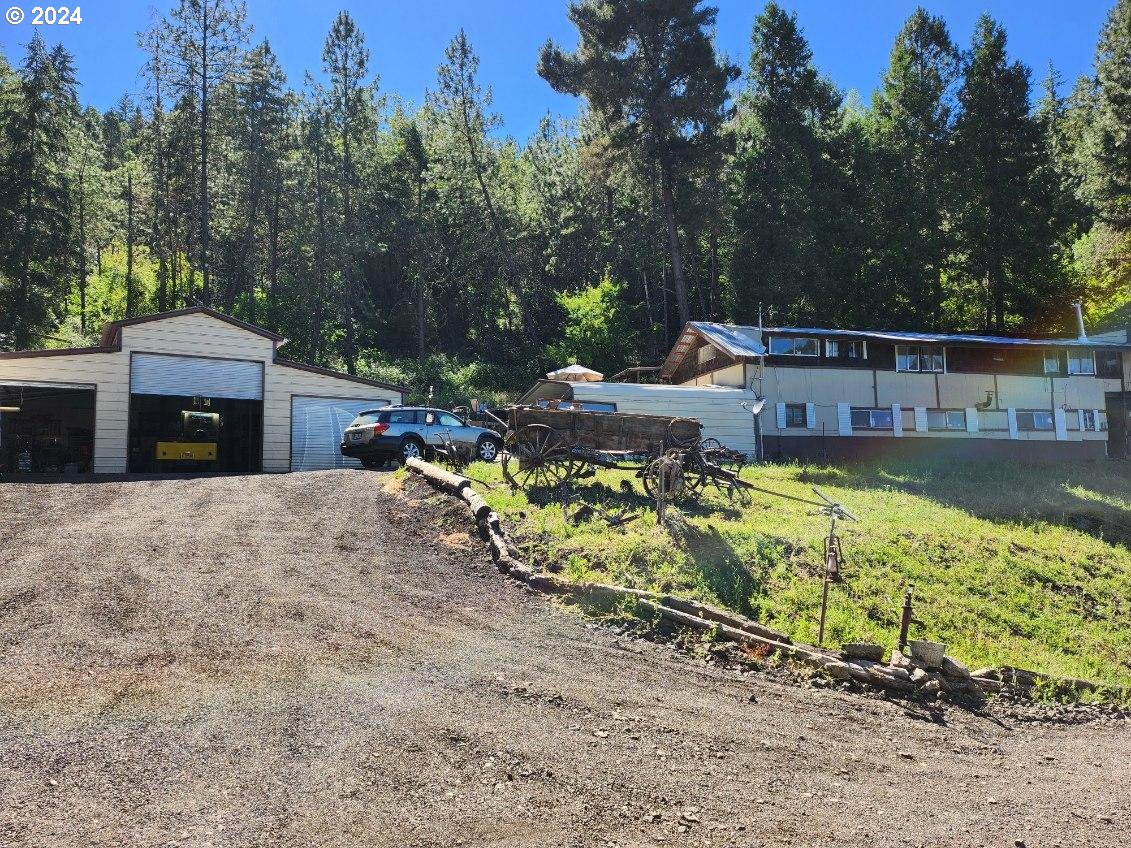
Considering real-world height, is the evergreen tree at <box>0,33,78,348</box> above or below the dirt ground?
above

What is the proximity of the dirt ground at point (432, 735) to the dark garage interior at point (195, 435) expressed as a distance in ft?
47.3

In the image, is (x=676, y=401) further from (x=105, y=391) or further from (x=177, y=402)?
(x=177, y=402)

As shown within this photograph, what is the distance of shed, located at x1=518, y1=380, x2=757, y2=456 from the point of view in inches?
876

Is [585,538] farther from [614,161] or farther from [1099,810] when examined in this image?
[614,161]

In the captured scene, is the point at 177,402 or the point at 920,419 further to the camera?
the point at 920,419

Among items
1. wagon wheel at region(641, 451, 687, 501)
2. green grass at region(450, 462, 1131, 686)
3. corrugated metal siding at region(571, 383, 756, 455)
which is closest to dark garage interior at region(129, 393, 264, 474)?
corrugated metal siding at region(571, 383, 756, 455)

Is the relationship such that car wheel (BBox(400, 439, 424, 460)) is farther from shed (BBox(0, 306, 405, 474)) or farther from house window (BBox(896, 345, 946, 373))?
house window (BBox(896, 345, 946, 373))

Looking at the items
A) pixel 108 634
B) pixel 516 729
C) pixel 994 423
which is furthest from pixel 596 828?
pixel 994 423

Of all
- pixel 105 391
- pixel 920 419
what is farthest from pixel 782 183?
pixel 105 391

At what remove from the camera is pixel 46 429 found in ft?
82.8

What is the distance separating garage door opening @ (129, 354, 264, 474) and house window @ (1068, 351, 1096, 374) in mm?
30520

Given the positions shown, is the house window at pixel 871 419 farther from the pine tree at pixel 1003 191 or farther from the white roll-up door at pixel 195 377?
the white roll-up door at pixel 195 377

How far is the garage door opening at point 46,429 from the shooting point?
2069cm

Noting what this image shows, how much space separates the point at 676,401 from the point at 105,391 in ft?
53.5
